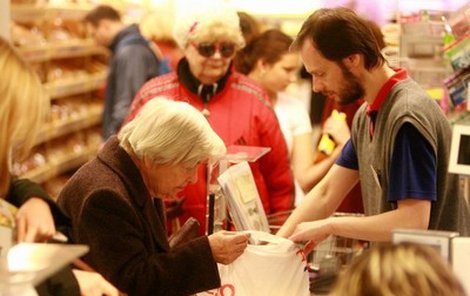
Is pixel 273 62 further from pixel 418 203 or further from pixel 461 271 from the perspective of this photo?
pixel 461 271

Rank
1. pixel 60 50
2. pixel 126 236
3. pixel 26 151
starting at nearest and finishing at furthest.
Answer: pixel 26 151, pixel 126 236, pixel 60 50

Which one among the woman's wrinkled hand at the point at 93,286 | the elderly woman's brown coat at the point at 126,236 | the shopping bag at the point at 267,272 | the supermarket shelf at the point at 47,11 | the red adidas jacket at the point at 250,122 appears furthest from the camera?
Answer: the supermarket shelf at the point at 47,11

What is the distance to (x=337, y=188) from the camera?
11.3 feet

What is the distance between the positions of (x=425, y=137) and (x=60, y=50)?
6.65 metres

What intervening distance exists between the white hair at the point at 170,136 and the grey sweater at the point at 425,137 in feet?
1.79

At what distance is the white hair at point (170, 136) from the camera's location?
2926 mm

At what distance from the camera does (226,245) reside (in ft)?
9.61

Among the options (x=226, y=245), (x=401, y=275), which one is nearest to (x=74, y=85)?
(x=226, y=245)

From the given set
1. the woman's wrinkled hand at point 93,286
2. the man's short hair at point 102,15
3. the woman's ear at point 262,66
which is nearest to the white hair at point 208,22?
the woman's ear at point 262,66

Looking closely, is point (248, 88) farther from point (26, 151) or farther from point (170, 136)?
point (26, 151)

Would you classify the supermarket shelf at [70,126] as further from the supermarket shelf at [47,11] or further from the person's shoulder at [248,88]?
the person's shoulder at [248,88]

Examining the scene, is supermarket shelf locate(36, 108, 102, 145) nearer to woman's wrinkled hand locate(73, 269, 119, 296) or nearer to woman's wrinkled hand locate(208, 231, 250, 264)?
woman's wrinkled hand locate(208, 231, 250, 264)

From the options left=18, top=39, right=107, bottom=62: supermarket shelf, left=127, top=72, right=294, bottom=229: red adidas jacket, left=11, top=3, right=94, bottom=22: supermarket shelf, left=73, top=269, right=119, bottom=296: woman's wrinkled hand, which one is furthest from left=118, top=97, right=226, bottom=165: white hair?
left=11, top=3, right=94, bottom=22: supermarket shelf

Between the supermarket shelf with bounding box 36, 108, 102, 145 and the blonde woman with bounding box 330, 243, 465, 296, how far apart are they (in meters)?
6.31
